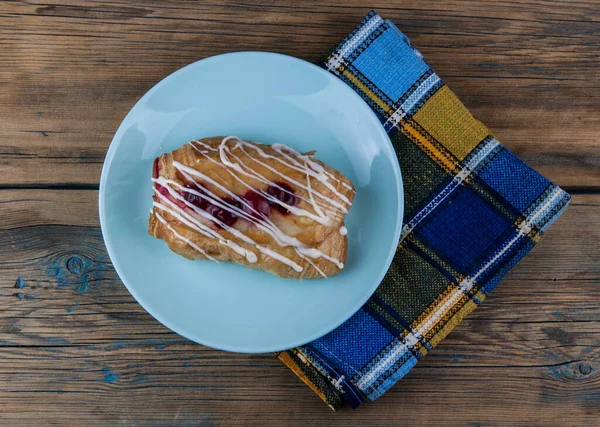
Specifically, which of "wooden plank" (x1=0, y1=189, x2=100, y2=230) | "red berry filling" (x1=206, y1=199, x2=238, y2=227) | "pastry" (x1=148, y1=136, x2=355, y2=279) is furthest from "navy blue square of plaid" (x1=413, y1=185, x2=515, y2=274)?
"wooden plank" (x1=0, y1=189, x2=100, y2=230)

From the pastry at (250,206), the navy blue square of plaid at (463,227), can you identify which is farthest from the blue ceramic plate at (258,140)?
the navy blue square of plaid at (463,227)

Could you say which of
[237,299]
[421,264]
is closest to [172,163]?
[237,299]

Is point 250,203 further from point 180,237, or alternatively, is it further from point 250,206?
point 180,237

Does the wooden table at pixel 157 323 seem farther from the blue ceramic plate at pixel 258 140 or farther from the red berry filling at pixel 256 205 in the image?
the red berry filling at pixel 256 205

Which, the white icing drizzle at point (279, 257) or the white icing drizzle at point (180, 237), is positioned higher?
the white icing drizzle at point (279, 257)

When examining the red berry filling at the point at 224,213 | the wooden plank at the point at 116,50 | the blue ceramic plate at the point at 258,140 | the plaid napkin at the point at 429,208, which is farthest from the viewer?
the wooden plank at the point at 116,50

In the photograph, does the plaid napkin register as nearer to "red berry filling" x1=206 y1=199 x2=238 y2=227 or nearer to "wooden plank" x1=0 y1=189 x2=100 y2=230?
"red berry filling" x1=206 y1=199 x2=238 y2=227
